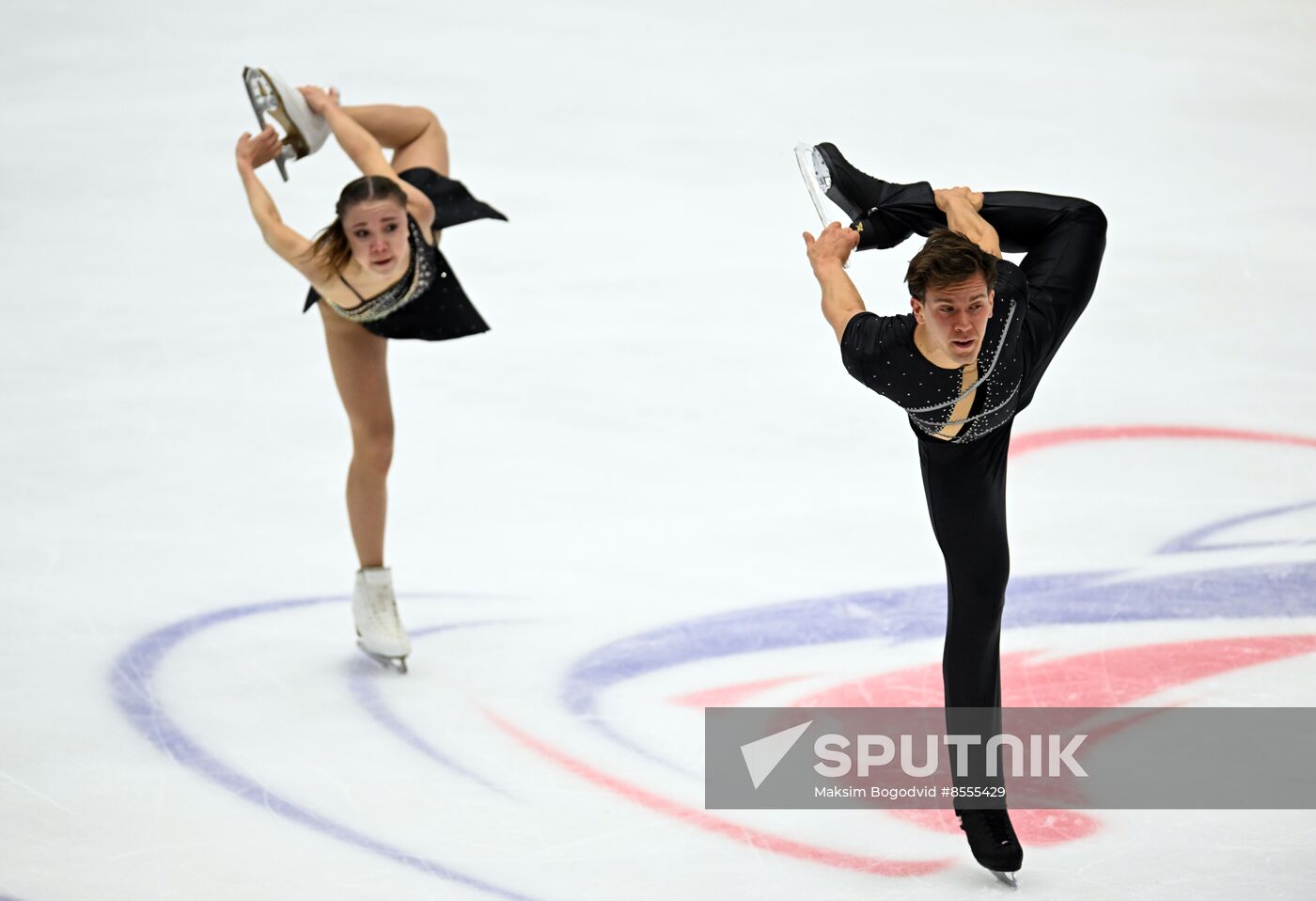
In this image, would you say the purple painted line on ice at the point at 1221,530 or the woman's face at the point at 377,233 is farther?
the purple painted line on ice at the point at 1221,530

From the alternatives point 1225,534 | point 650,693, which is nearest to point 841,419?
point 1225,534

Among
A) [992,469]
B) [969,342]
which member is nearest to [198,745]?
[992,469]

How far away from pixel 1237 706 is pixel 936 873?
1.09m

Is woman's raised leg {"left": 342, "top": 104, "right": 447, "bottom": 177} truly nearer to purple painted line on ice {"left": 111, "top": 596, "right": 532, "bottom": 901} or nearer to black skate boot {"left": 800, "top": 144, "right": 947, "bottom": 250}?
purple painted line on ice {"left": 111, "top": 596, "right": 532, "bottom": 901}

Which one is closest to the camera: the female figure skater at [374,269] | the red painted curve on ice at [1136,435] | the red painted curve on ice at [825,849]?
the red painted curve on ice at [825,849]

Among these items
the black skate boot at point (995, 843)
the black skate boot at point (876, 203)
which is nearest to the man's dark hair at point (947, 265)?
the black skate boot at point (876, 203)

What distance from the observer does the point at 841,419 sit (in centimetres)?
608

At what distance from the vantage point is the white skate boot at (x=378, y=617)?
15.1 feet

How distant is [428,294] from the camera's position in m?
4.45

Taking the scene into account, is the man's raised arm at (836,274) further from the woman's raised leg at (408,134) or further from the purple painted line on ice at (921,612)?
the woman's raised leg at (408,134)

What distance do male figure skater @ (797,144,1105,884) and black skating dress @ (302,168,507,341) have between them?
1208mm

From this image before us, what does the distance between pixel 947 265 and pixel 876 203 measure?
2.17 ft

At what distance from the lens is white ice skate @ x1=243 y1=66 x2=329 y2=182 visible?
447cm

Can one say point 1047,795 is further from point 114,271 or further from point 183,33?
point 183,33
